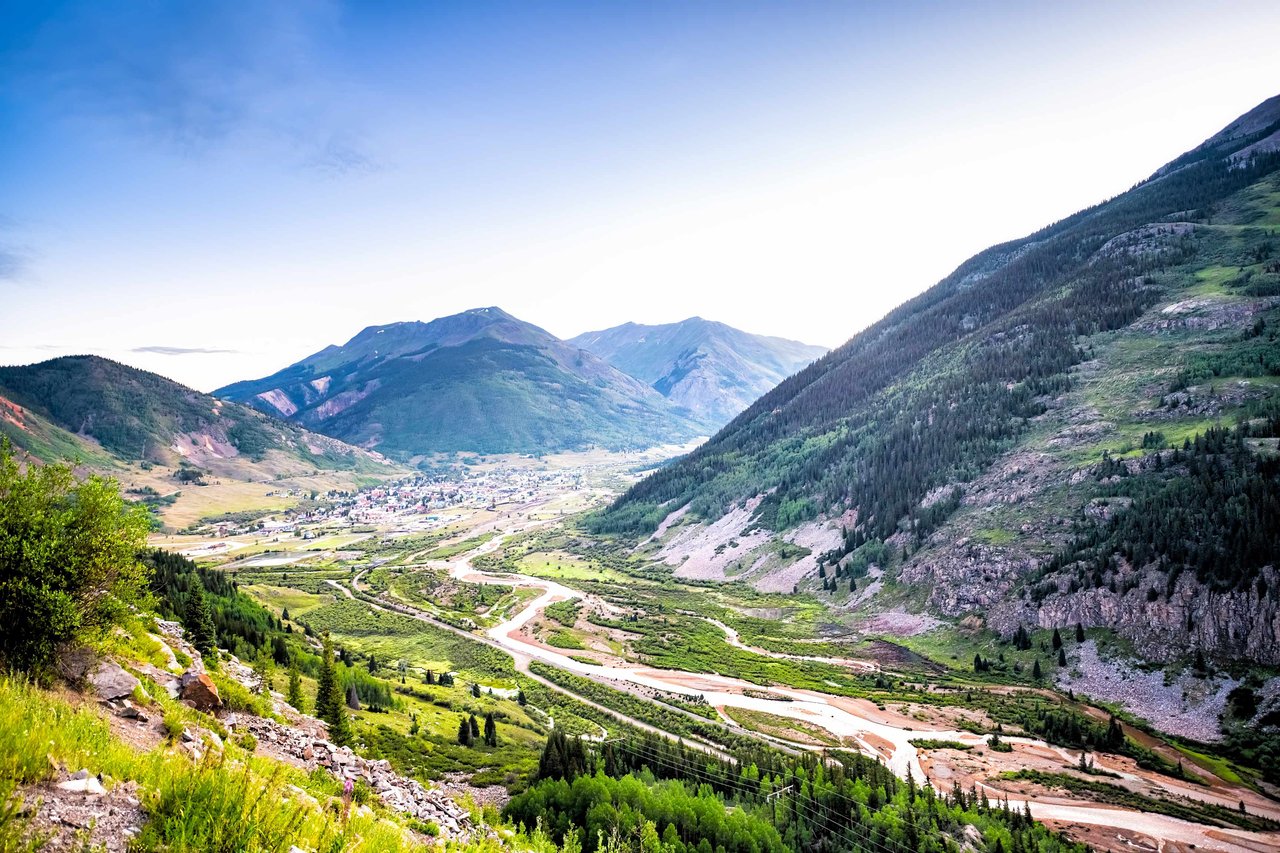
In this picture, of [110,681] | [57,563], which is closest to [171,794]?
[110,681]

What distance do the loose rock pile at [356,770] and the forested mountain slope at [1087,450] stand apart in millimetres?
74199

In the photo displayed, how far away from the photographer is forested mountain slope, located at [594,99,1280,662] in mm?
66812

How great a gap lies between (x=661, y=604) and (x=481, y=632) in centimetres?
3596

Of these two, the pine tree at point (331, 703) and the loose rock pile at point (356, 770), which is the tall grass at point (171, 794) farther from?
the pine tree at point (331, 703)

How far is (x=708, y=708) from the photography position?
220 feet

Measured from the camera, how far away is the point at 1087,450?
3846 inches

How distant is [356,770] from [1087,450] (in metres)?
115

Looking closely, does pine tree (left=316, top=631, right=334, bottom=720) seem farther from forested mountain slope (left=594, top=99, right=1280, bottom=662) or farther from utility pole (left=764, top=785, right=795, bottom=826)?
forested mountain slope (left=594, top=99, right=1280, bottom=662)

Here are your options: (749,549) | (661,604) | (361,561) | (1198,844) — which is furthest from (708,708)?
(361,561)

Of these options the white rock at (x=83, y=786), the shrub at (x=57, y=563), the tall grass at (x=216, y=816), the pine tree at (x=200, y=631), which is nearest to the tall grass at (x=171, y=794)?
the tall grass at (x=216, y=816)

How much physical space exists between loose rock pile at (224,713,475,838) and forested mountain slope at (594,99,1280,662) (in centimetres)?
7420

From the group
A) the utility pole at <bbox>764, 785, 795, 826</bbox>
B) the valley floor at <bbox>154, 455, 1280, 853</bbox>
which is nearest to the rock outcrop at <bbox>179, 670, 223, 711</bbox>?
the valley floor at <bbox>154, 455, 1280, 853</bbox>

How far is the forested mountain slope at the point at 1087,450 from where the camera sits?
6681 centimetres

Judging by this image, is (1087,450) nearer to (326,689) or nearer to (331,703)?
(331,703)
